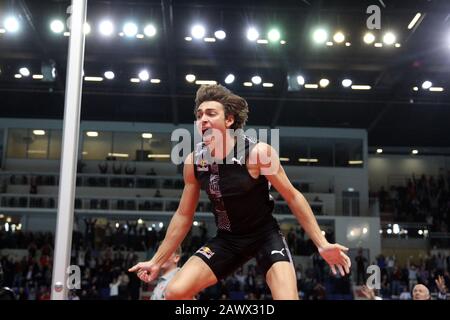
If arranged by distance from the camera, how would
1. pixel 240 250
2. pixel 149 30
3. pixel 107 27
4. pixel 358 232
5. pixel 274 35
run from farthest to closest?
pixel 358 232
pixel 274 35
pixel 149 30
pixel 107 27
pixel 240 250

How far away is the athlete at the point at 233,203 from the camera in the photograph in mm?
3766

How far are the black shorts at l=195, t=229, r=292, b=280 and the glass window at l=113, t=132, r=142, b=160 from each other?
22.9 metres

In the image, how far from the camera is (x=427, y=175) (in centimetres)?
2939

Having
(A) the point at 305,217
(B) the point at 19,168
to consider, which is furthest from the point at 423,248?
(A) the point at 305,217

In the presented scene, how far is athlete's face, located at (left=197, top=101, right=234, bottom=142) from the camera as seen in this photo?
3.92 meters

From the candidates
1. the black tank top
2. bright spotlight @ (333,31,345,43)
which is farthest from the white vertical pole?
bright spotlight @ (333,31,345,43)

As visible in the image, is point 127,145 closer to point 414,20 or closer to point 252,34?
point 252,34

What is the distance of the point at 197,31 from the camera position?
60.7ft

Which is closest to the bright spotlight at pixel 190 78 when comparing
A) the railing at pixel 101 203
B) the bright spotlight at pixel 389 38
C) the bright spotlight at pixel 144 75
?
the bright spotlight at pixel 144 75

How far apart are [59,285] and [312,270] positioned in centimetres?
1847

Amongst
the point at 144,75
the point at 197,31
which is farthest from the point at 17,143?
the point at 197,31

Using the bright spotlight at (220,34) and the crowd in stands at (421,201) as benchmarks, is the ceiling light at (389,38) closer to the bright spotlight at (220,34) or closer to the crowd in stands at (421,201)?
the bright spotlight at (220,34)

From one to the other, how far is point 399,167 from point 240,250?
91.8 feet

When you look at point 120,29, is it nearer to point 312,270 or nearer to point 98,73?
point 98,73
